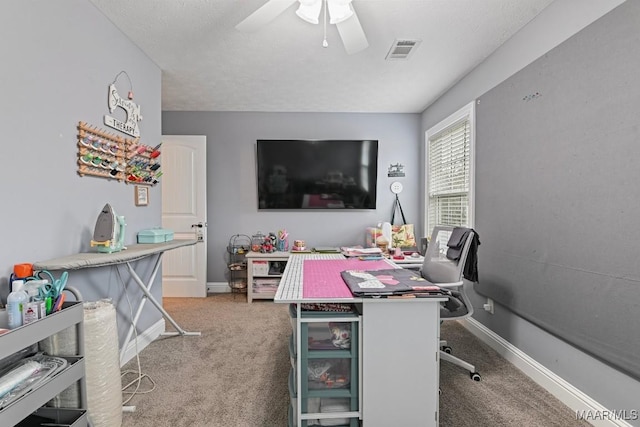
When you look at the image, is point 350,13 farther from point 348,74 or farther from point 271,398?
point 271,398

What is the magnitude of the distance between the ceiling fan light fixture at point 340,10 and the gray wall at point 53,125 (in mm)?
1531

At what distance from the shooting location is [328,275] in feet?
6.22

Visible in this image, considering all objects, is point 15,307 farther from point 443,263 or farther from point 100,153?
point 443,263

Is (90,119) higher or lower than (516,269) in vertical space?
higher

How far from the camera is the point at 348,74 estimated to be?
3059 mm

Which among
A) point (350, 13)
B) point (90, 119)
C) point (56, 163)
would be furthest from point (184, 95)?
point (350, 13)

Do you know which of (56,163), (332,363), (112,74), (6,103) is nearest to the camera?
(6,103)

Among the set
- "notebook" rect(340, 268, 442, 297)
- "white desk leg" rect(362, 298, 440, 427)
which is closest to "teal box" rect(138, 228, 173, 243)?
"notebook" rect(340, 268, 442, 297)

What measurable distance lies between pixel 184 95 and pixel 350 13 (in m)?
2.61

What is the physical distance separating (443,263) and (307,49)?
2016mm

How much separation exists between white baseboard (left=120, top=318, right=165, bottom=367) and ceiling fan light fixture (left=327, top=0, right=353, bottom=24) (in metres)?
2.61

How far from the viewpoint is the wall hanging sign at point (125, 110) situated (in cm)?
218

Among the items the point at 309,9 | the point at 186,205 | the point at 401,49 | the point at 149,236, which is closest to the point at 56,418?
the point at 149,236

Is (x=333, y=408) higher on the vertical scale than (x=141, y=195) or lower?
lower
